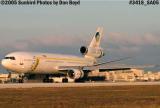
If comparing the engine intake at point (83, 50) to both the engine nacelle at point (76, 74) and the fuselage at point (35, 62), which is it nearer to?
the fuselage at point (35, 62)

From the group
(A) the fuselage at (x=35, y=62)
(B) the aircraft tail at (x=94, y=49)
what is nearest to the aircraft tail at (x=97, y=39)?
(B) the aircraft tail at (x=94, y=49)

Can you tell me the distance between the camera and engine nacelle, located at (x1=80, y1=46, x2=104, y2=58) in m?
91.7

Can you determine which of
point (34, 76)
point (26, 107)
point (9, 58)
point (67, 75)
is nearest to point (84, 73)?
point (67, 75)

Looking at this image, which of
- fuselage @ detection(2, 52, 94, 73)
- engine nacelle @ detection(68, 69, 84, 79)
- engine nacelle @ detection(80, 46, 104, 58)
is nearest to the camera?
fuselage @ detection(2, 52, 94, 73)

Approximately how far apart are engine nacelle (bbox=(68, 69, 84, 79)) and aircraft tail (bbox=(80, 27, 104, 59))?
13.4 metres

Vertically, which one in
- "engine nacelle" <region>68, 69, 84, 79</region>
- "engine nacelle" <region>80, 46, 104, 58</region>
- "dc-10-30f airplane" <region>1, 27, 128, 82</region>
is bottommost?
"engine nacelle" <region>68, 69, 84, 79</region>

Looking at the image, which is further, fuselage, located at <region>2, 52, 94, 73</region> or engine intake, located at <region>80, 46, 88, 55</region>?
engine intake, located at <region>80, 46, 88, 55</region>

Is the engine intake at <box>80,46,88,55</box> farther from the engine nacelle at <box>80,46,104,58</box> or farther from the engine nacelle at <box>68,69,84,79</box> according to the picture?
the engine nacelle at <box>68,69,84,79</box>

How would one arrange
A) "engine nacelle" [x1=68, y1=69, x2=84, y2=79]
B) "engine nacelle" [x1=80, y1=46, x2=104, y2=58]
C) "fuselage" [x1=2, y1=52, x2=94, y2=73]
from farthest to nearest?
"engine nacelle" [x1=80, y1=46, x2=104, y2=58] < "engine nacelle" [x1=68, y1=69, x2=84, y2=79] < "fuselage" [x1=2, y1=52, x2=94, y2=73]

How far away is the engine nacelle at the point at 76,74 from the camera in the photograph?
3032 inches

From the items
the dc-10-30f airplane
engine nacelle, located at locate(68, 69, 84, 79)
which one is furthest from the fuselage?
engine nacelle, located at locate(68, 69, 84, 79)

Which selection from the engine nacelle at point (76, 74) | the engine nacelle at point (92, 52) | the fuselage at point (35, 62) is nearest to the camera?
the fuselage at point (35, 62)

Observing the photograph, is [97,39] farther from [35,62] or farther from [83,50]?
[35,62]

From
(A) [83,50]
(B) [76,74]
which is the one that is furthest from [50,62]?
(A) [83,50]
